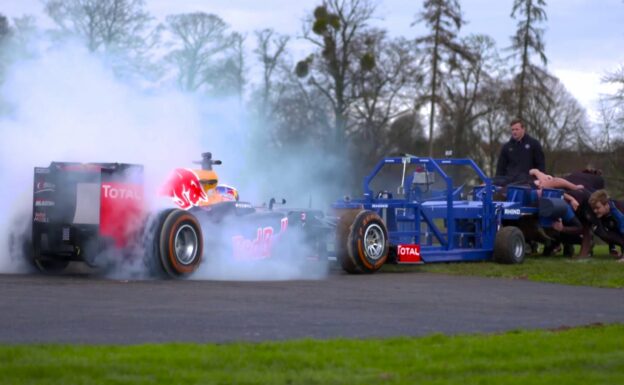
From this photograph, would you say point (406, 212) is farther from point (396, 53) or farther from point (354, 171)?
point (396, 53)

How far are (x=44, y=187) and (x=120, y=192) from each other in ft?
3.84

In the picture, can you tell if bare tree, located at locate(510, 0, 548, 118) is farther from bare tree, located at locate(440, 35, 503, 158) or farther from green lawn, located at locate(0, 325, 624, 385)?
green lawn, located at locate(0, 325, 624, 385)

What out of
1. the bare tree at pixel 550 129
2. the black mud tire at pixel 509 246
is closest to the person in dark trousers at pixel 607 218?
the black mud tire at pixel 509 246

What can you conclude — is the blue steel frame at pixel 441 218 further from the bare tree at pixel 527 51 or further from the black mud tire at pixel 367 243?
the bare tree at pixel 527 51

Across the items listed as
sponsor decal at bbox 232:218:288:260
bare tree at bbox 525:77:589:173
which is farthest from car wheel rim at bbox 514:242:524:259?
bare tree at bbox 525:77:589:173

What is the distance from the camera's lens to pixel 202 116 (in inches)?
714

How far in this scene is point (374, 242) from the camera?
54.3 feet

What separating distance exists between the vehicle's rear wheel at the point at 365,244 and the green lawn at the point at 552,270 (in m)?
1.07

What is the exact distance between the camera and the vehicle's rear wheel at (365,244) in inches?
634

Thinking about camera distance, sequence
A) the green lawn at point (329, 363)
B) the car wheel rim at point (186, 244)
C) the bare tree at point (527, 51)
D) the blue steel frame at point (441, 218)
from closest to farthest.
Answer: the green lawn at point (329, 363)
the car wheel rim at point (186, 244)
the blue steel frame at point (441, 218)
the bare tree at point (527, 51)

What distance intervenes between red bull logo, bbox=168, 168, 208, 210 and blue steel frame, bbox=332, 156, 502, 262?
2.88 m

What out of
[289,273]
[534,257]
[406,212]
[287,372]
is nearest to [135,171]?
[289,273]

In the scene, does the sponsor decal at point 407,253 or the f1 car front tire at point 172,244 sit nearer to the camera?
the f1 car front tire at point 172,244

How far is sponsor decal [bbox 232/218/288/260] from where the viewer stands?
52.2 ft
